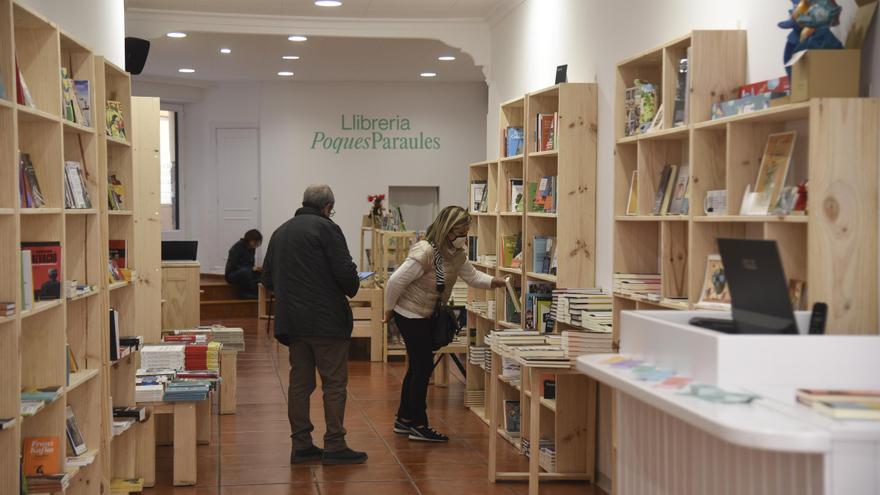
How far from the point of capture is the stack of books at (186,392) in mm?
6176

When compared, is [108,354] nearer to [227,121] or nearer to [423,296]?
[423,296]

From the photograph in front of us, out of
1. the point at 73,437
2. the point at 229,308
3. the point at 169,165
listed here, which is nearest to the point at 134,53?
the point at 73,437

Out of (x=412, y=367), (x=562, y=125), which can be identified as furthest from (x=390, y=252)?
(x=562, y=125)

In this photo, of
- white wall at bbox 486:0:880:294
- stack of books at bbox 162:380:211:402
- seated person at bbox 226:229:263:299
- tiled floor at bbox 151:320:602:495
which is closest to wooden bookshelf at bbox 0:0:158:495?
stack of books at bbox 162:380:211:402

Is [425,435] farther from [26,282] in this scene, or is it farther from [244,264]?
[244,264]

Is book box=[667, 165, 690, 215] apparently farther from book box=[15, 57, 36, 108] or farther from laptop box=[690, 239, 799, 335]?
book box=[15, 57, 36, 108]

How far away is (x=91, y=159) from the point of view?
202 inches

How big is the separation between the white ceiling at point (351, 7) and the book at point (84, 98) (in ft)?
14.0

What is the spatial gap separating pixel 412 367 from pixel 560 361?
1.79 metres

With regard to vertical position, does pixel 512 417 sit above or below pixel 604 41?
below

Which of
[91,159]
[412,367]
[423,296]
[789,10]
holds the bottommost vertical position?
[412,367]

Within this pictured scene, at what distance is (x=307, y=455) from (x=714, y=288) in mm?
3292

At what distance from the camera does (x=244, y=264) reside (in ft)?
50.8

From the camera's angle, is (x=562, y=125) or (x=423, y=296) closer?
(x=562, y=125)
